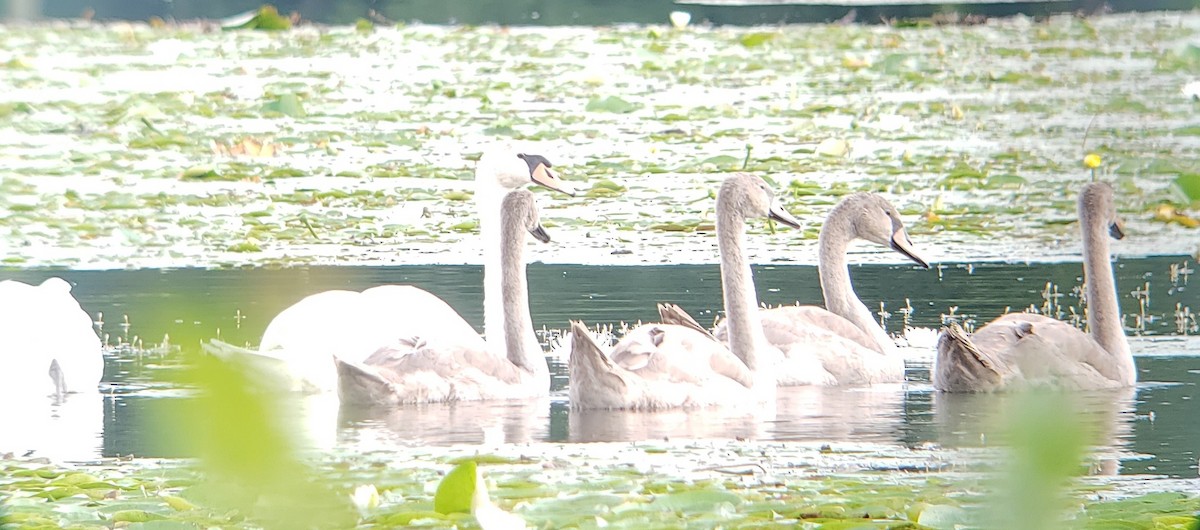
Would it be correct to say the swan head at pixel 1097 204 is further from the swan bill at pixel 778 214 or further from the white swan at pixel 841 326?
the swan bill at pixel 778 214

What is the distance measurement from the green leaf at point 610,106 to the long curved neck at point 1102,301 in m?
6.38

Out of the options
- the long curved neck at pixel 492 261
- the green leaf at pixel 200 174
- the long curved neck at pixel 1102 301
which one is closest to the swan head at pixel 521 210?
the long curved neck at pixel 492 261

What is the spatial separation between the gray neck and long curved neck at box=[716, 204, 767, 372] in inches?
21.2

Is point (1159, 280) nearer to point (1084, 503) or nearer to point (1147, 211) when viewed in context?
point (1147, 211)

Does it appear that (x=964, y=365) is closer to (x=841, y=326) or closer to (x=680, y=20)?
(x=841, y=326)

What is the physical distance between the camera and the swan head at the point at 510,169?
5945 millimetres

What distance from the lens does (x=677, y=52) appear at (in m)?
14.8

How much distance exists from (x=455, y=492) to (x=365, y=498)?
0.51 feet

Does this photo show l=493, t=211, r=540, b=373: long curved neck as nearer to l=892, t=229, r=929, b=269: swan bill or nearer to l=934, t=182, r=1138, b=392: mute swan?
l=934, t=182, r=1138, b=392: mute swan

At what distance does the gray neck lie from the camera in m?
4.95

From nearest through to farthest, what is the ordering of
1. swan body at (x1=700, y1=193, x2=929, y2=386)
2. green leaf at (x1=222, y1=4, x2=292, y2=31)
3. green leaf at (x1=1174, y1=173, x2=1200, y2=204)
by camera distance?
swan body at (x1=700, y1=193, x2=929, y2=386) → green leaf at (x1=1174, y1=173, x2=1200, y2=204) → green leaf at (x1=222, y1=4, x2=292, y2=31)

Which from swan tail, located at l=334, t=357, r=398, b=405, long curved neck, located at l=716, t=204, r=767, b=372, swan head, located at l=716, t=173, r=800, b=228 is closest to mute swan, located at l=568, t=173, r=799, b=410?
long curved neck, located at l=716, t=204, r=767, b=372

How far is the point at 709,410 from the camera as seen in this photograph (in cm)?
471

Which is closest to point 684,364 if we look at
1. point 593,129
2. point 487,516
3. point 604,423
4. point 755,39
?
point 604,423
